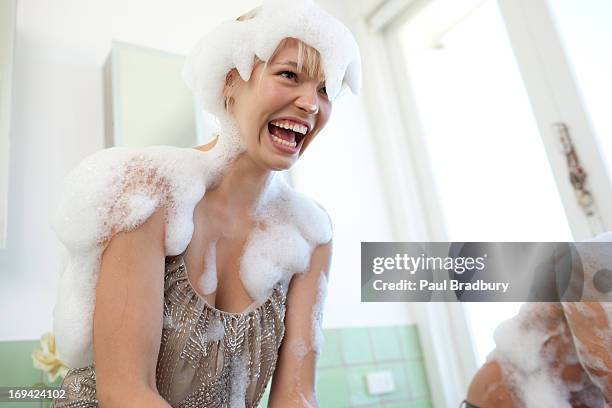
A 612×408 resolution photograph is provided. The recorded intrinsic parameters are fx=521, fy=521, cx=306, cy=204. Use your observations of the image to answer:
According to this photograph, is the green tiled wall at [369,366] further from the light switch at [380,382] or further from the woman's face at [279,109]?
the woman's face at [279,109]

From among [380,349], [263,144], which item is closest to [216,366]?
[263,144]

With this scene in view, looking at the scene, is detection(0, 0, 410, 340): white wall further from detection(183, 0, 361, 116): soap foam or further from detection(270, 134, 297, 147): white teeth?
detection(270, 134, 297, 147): white teeth

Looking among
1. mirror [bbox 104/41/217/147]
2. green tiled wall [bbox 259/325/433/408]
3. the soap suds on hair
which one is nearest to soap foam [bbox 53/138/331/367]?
the soap suds on hair

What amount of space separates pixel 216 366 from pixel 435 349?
2.96ft

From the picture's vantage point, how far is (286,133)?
78cm

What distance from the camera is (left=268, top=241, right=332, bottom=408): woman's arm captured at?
0.82 metres

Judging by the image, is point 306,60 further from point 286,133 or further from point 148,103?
point 148,103

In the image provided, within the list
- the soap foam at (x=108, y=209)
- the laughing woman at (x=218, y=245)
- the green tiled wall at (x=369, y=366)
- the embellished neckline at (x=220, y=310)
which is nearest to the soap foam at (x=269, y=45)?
the laughing woman at (x=218, y=245)

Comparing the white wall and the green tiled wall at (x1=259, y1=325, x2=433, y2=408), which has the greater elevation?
the white wall

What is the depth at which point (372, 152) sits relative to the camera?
1.70m

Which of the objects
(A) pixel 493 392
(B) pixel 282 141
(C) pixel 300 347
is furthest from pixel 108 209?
(A) pixel 493 392

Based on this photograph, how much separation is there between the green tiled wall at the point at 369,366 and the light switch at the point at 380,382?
10mm

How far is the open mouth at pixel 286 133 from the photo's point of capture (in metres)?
0.77

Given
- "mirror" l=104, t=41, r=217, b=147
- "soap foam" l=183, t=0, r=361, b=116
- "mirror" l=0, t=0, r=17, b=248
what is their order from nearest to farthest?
"soap foam" l=183, t=0, r=361, b=116 → "mirror" l=0, t=0, r=17, b=248 → "mirror" l=104, t=41, r=217, b=147
